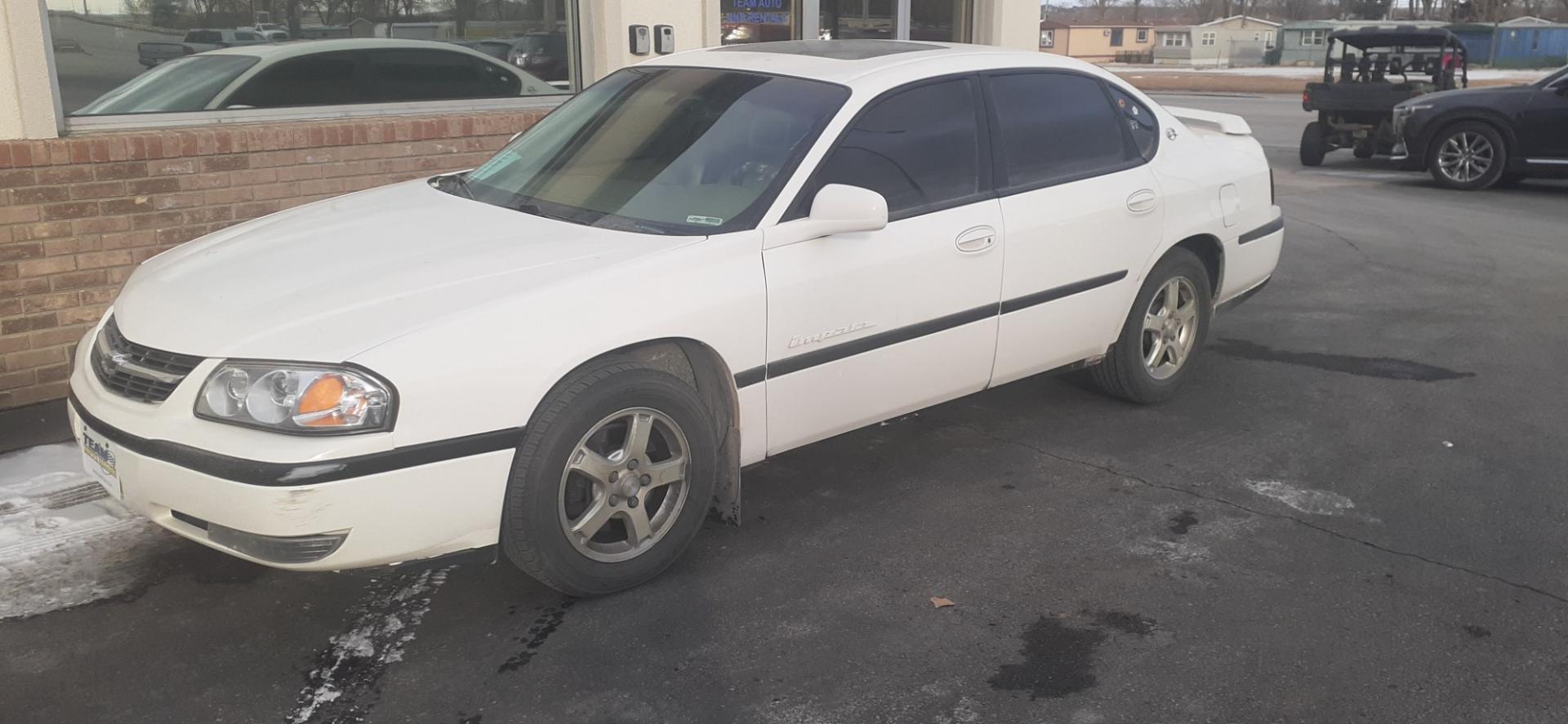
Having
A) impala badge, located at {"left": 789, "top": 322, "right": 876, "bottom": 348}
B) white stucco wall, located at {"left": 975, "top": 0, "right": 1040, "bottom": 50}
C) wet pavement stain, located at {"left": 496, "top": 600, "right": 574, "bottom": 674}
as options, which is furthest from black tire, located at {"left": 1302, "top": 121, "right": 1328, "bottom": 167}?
wet pavement stain, located at {"left": 496, "top": 600, "right": 574, "bottom": 674}

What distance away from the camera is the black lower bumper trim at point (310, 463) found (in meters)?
3.35

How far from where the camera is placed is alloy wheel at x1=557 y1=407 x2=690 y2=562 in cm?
387

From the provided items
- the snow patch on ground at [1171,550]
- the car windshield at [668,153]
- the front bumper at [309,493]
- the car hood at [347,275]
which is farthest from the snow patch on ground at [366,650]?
the snow patch on ground at [1171,550]

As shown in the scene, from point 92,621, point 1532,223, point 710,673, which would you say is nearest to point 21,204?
point 92,621

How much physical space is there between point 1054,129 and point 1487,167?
32.9ft

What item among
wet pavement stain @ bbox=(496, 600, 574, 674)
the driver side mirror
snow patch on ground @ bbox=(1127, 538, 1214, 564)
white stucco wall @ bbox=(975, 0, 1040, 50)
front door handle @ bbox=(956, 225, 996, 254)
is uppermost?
white stucco wall @ bbox=(975, 0, 1040, 50)

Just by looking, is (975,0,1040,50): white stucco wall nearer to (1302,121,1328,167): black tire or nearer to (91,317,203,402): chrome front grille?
(1302,121,1328,167): black tire

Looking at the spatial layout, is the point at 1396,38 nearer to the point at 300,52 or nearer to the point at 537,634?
the point at 300,52

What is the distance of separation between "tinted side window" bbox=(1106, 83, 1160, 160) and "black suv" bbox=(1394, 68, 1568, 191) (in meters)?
9.19


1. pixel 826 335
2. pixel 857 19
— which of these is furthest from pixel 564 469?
pixel 857 19

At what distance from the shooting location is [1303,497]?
4.89m

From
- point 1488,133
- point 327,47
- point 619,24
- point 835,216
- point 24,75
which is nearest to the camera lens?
point 835,216

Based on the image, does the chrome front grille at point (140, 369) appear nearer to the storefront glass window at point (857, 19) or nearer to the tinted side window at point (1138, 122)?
the tinted side window at point (1138, 122)

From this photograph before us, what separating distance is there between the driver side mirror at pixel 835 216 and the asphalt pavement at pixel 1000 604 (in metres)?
1.05
